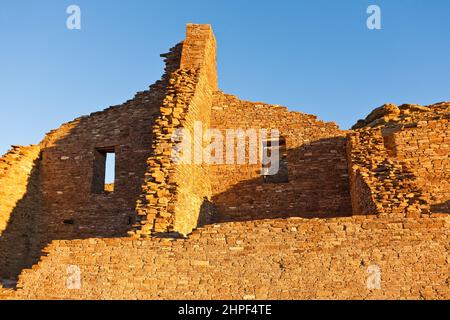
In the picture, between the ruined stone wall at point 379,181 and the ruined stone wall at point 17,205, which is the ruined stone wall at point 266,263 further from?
the ruined stone wall at point 17,205

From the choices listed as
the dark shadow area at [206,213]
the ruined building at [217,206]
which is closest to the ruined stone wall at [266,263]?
the ruined building at [217,206]

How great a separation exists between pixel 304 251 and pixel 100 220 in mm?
7849

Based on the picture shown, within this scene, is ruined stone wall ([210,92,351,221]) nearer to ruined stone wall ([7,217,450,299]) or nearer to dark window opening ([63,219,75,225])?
ruined stone wall ([7,217,450,299])

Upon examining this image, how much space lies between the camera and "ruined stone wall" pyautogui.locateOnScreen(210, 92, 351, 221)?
14164mm

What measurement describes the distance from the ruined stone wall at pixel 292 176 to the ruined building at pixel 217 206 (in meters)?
0.04

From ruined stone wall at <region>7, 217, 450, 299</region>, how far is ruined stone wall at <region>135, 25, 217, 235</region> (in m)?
1.22

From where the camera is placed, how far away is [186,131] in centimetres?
1302

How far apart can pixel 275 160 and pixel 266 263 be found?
6989 millimetres

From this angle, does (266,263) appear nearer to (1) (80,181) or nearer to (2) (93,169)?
(2) (93,169)

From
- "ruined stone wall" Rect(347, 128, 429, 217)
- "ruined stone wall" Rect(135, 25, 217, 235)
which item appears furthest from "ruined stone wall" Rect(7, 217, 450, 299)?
"ruined stone wall" Rect(135, 25, 217, 235)

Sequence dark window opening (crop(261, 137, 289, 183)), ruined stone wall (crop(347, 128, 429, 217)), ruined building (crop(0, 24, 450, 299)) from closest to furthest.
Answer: ruined building (crop(0, 24, 450, 299)) → ruined stone wall (crop(347, 128, 429, 217)) → dark window opening (crop(261, 137, 289, 183))

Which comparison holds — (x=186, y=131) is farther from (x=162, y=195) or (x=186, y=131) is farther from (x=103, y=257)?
(x=103, y=257)

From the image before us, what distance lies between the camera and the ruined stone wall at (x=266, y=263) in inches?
344

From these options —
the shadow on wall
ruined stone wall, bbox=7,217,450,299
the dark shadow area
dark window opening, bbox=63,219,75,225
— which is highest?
the shadow on wall
